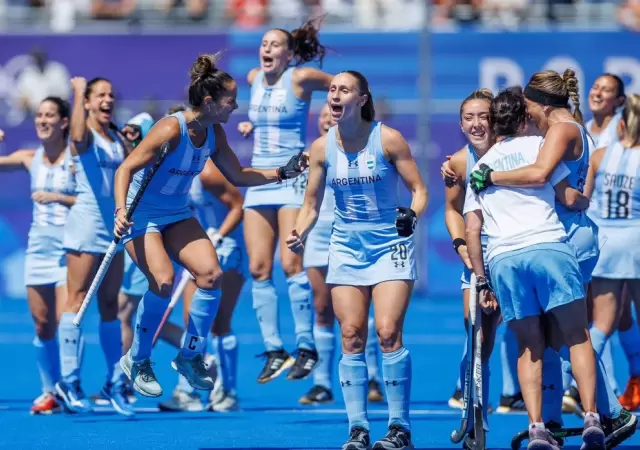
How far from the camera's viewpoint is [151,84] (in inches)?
821

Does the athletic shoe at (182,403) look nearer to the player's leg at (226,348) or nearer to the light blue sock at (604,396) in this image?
the player's leg at (226,348)

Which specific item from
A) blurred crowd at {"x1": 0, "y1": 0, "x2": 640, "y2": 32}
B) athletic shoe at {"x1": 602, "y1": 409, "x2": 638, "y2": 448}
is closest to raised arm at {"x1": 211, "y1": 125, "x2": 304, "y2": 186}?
athletic shoe at {"x1": 602, "y1": 409, "x2": 638, "y2": 448}

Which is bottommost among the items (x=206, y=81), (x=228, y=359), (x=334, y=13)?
Answer: (x=228, y=359)

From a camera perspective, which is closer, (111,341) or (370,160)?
(370,160)

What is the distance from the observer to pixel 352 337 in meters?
8.52

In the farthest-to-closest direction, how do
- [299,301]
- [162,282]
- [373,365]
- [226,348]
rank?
[373,365] → [226,348] → [299,301] → [162,282]

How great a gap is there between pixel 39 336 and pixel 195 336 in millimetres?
2417

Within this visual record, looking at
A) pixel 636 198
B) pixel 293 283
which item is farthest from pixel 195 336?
pixel 636 198

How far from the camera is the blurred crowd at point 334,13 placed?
67.3 ft

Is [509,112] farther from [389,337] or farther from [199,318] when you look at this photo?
[199,318]

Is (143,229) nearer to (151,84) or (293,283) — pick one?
(293,283)

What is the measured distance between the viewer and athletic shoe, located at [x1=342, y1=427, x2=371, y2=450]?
27.3ft

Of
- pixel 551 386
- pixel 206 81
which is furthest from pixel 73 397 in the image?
pixel 551 386

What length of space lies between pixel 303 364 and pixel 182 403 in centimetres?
121
